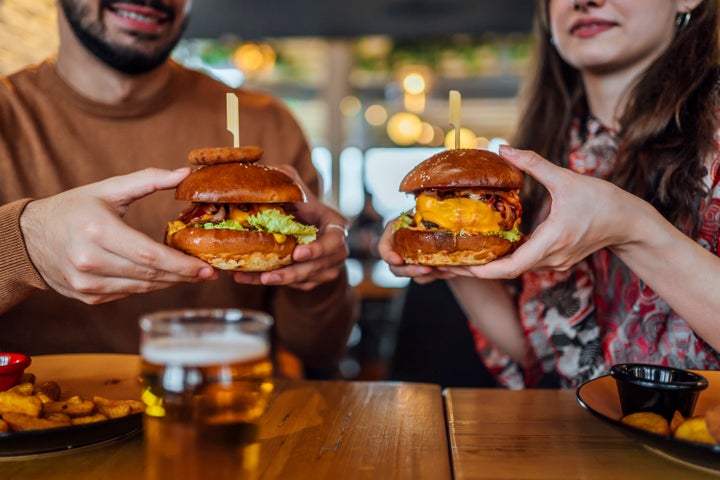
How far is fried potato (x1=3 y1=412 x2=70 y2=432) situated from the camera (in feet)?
3.90

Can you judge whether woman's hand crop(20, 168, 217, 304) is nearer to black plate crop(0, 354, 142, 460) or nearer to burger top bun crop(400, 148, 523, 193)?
black plate crop(0, 354, 142, 460)

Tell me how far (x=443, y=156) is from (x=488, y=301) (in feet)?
2.14

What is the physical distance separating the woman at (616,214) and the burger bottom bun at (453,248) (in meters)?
0.04

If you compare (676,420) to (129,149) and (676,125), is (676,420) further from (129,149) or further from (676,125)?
(129,149)


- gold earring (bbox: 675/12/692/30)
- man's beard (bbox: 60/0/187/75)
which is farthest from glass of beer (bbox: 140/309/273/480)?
gold earring (bbox: 675/12/692/30)

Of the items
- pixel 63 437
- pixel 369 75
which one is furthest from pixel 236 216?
pixel 369 75

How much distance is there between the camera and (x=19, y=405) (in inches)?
48.5

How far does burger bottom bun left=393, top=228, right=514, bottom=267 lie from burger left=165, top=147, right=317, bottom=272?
333mm

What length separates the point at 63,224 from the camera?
56.2 inches

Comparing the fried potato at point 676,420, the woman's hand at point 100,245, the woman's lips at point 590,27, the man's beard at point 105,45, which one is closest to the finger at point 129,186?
the woman's hand at point 100,245

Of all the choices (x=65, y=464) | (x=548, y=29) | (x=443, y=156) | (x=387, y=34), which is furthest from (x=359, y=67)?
(x=65, y=464)

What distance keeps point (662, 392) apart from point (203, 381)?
866 mm

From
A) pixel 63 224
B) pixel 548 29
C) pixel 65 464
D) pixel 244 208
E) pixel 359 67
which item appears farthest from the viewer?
pixel 359 67

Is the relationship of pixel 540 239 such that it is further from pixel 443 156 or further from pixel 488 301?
pixel 488 301
